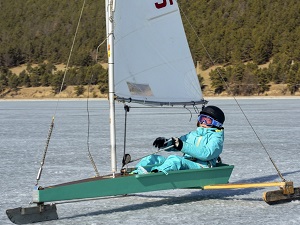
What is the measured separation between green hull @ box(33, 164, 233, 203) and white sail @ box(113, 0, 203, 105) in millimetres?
845

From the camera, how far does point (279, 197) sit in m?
5.36

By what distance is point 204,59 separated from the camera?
5838 cm

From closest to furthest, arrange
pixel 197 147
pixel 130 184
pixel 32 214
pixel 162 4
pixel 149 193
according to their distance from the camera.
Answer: pixel 32 214, pixel 130 184, pixel 197 147, pixel 149 193, pixel 162 4

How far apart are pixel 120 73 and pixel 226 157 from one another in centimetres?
342

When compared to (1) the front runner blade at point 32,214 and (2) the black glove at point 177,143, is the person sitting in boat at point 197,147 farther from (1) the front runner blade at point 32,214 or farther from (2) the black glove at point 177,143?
(1) the front runner blade at point 32,214

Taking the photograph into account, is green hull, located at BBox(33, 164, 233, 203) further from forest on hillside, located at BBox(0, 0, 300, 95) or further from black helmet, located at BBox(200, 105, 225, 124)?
forest on hillside, located at BBox(0, 0, 300, 95)

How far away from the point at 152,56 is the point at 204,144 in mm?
1139

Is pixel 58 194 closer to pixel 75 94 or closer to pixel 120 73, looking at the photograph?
A: pixel 120 73

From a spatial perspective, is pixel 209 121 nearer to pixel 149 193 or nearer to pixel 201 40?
pixel 149 193

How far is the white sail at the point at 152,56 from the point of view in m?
5.70

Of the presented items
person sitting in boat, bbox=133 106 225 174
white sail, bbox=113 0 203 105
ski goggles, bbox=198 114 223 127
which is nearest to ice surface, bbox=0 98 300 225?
person sitting in boat, bbox=133 106 225 174

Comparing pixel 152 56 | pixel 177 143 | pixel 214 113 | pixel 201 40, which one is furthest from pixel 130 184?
pixel 201 40

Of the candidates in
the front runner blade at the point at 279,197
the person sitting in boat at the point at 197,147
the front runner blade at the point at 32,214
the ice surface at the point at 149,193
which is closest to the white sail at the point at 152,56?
the person sitting in boat at the point at 197,147

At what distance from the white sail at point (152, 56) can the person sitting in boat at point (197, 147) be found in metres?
0.56
